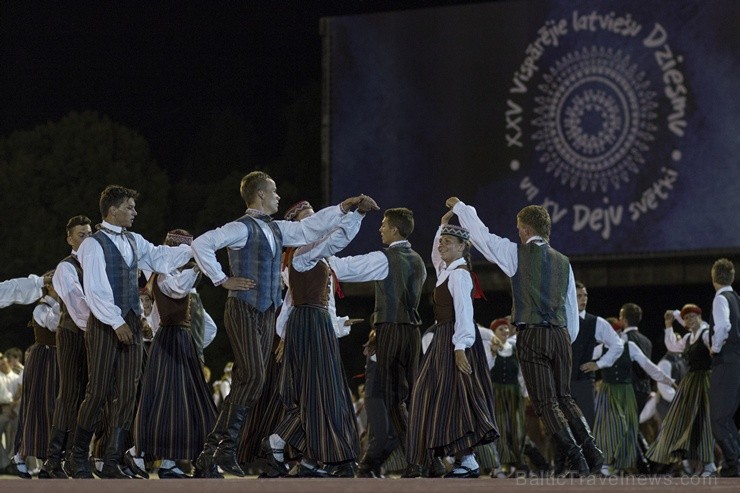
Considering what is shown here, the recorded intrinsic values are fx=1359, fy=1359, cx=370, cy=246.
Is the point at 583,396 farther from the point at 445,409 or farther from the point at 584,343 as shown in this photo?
the point at 445,409

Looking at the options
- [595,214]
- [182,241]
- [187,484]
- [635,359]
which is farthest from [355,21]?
[187,484]

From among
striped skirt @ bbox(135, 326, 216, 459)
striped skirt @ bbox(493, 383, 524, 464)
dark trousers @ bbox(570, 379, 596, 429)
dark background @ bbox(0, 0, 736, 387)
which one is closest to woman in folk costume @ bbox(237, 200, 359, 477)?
striped skirt @ bbox(135, 326, 216, 459)

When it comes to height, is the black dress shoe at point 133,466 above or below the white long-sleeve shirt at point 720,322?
below

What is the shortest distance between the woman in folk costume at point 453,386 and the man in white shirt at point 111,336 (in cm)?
148

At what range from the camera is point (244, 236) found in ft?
22.3

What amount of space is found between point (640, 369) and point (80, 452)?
5438 millimetres

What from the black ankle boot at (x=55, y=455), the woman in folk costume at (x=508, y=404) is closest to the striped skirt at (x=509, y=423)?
the woman in folk costume at (x=508, y=404)

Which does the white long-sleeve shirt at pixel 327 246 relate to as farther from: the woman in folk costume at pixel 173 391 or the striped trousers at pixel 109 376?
the striped trousers at pixel 109 376

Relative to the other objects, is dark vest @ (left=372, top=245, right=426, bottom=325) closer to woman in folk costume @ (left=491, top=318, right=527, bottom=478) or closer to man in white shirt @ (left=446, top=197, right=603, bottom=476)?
man in white shirt @ (left=446, top=197, right=603, bottom=476)

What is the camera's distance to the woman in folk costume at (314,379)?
269 inches

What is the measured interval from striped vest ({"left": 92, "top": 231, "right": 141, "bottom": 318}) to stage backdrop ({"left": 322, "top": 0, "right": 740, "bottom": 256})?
9.78 meters

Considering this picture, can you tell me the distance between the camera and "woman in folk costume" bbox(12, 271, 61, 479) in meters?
8.80

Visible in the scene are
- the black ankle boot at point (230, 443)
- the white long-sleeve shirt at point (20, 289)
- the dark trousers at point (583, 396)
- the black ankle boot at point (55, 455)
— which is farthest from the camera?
the dark trousers at point (583, 396)

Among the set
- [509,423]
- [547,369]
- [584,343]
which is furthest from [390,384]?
[509,423]
